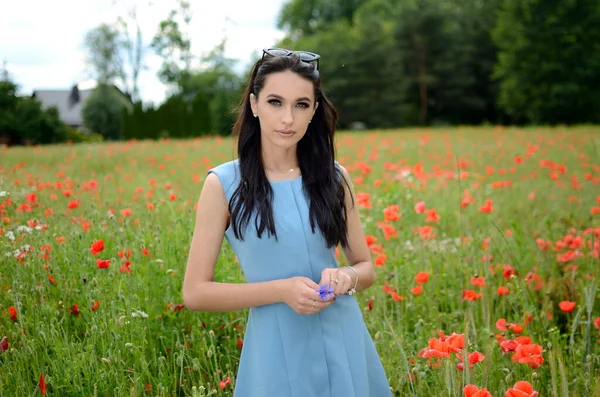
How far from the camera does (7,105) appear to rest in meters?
7.91

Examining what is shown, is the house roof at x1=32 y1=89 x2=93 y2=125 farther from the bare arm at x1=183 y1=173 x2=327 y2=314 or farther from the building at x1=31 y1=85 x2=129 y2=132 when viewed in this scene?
the bare arm at x1=183 y1=173 x2=327 y2=314

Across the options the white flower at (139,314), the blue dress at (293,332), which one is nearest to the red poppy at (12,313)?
the white flower at (139,314)

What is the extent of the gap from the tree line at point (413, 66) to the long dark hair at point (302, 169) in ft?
71.8

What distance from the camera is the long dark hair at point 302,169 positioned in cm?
179

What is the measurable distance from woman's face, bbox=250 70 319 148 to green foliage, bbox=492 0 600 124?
31260 mm

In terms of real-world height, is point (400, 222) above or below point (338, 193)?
below

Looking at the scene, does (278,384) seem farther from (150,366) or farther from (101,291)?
(101,291)

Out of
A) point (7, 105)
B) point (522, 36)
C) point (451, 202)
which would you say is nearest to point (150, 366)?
point (451, 202)

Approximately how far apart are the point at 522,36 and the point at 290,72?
32.5 meters

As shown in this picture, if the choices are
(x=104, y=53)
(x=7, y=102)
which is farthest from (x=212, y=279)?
(x=104, y=53)

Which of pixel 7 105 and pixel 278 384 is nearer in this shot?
pixel 278 384

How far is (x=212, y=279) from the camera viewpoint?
70.5 inches

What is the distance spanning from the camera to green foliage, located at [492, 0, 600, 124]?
3020 cm

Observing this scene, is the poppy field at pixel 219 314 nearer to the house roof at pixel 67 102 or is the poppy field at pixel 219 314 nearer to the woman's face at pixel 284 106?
the woman's face at pixel 284 106
